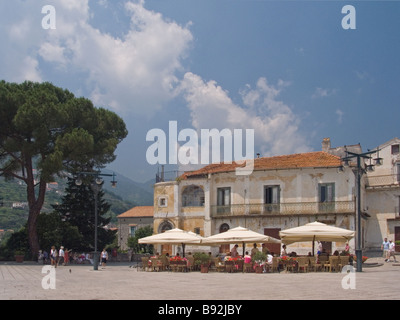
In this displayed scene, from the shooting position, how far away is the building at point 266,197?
1447 inches

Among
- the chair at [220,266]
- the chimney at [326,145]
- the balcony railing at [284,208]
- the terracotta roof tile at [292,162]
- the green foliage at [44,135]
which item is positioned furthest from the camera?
Answer: the chimney at [326,145]

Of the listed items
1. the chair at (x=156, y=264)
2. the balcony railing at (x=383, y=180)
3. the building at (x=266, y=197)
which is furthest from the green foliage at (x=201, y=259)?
the balcony railing at (x=383, y=180)

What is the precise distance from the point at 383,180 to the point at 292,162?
30.2ft

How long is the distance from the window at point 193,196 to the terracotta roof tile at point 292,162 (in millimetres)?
1178

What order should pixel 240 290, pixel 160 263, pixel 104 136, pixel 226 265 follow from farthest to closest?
1. pixel 104 136
2. pixel 160 263
3. pixel 226 265
4. pixel 240 290

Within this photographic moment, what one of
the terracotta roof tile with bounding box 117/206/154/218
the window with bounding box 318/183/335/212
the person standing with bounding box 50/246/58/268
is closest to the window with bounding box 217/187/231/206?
the window with bounding box 318/183/335/212

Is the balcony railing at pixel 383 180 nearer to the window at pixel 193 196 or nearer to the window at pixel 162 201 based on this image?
the window at pixel 193 196

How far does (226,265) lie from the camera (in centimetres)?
2333

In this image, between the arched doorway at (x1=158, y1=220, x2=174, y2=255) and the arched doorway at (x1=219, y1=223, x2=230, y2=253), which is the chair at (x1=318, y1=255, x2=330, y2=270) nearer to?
the arched doorway at (x1=219, y1=223, x2=230, y2=253)

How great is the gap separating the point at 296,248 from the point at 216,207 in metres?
7.02

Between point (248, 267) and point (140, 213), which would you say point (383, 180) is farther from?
point (140, 213)

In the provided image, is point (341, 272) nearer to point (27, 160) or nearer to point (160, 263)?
point (160, 263)

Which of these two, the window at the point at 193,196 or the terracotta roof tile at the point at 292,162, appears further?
the window at the point at 193,196
